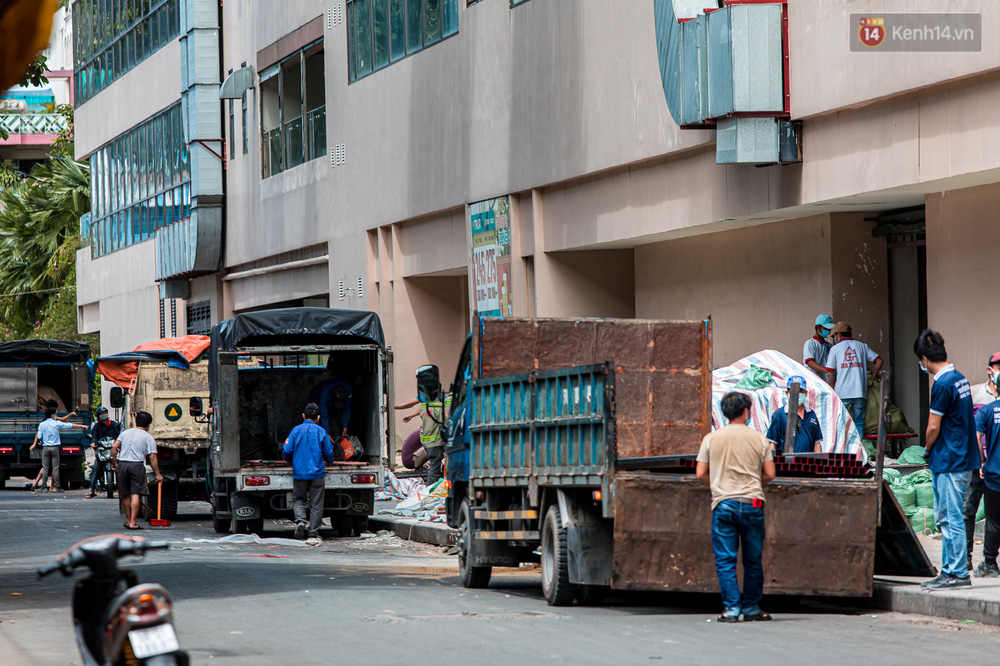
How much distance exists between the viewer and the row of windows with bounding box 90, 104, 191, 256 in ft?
134

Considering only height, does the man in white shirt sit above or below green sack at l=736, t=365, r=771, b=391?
below

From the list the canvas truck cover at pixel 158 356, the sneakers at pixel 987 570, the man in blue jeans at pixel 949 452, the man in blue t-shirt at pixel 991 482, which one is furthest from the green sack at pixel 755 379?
the canvas truck cover at pixel 158 356

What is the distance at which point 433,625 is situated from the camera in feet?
35.2

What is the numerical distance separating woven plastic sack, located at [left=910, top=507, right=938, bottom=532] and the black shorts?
36.2 ft

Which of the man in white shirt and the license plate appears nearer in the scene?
the license plate

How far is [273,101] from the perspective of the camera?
36.5 m

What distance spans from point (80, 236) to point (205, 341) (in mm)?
28543

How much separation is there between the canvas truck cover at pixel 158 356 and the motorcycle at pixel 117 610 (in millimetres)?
18863

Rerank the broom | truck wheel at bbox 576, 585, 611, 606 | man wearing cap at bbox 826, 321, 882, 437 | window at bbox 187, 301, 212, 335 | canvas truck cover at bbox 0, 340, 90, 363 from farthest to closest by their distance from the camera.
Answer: window at bbox 187, 301, 212, 335, canvas truck cover at bbox 0, 340, 90, 363, the broom, man wearing cap at bbox 826, 321, 882, 437, truck wheel at bbox 576, 585, 611, 606

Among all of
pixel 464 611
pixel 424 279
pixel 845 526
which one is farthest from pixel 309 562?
pixel 424 279

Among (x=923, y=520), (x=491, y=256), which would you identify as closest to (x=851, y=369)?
(x=923, y=520)

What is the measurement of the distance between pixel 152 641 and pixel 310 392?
15.4m

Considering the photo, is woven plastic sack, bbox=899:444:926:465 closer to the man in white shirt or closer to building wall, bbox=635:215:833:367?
building wall, bbox=635:215:833:367

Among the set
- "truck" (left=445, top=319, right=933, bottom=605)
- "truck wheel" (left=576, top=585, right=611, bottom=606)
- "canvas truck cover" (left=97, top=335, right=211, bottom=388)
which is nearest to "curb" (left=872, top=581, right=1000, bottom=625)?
"truck" (left=445, top=319, right=933, bottom=605)
